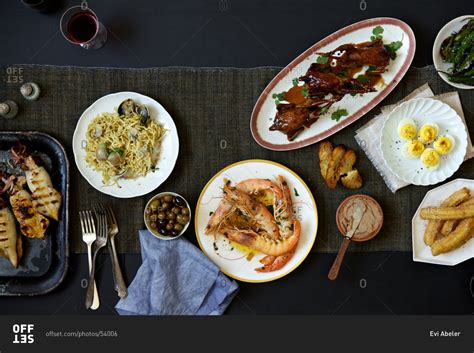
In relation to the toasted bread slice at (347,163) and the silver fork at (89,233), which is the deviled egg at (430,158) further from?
the silver fork at (89,233)

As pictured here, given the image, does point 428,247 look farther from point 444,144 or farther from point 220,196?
point 220,196

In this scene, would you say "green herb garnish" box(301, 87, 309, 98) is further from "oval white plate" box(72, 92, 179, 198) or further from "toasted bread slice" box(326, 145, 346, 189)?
"oval white plate" box(72, 92, 179, 198)

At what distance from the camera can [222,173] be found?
2918 mm

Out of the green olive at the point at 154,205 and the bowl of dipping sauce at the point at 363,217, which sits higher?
the green olive at the point at 154,205

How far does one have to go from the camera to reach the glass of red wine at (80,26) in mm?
2875

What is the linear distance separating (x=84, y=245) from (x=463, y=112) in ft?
8.16

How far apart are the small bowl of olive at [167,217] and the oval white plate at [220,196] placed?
0.32 feet

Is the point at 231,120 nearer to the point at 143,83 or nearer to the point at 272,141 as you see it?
the point at 272,141

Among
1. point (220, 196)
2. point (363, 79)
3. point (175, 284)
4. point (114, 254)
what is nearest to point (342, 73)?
point (363, 79)

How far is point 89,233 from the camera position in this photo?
292 centimetres

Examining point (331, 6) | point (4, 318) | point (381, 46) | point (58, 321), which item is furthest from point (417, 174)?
point (4, 318)

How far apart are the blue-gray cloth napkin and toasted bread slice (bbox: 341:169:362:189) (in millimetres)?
917

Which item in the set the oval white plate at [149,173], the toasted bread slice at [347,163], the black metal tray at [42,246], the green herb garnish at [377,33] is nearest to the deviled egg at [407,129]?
the toasted bread slice at [347,163]

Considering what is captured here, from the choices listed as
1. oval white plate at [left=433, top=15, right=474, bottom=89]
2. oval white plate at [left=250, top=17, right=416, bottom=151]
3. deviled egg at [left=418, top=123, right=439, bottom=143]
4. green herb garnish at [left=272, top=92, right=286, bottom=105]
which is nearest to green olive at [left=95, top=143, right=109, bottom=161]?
oval white plate at [left=250, top=17, right=416, bottom=151]
